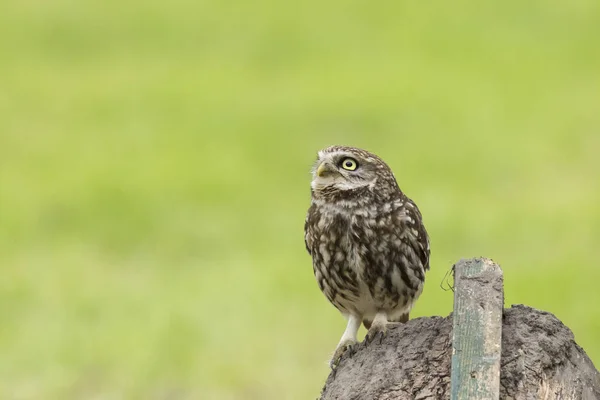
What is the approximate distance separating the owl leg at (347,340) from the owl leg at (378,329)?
0.37 feet

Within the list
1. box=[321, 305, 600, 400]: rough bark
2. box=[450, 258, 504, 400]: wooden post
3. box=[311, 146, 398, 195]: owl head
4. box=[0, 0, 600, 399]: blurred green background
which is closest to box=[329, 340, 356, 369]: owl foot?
box=[321, 305, 600, 400]: rough bark

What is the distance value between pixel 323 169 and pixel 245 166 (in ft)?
42.4

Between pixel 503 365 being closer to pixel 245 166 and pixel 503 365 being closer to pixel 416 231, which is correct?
pixel 416 231

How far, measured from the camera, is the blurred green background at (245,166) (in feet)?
42.9

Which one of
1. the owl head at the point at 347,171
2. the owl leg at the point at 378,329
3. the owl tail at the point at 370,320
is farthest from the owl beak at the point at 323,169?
the owl tail at the point at 370,320

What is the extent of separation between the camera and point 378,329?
578cm

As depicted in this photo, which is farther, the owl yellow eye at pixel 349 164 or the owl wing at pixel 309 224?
A: the owl wing at pixel 309 224

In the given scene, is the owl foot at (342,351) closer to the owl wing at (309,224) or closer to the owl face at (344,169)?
the owl wing at (309,224)

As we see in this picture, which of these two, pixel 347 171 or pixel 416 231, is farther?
pixel 416 231

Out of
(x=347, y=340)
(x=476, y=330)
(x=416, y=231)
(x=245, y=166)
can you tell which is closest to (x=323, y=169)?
(x=416, y=231)

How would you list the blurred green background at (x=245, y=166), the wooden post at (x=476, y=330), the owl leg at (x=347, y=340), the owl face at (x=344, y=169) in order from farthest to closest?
the blurred green background at (x=245, y=166) < the owl face at (x=344, y=169) < the owl leg at (x=347, y=340) < the wooden post at (x=476, y=330)

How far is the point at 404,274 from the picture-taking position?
621cm

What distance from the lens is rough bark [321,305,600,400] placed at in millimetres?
4684

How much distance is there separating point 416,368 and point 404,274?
1.31m
